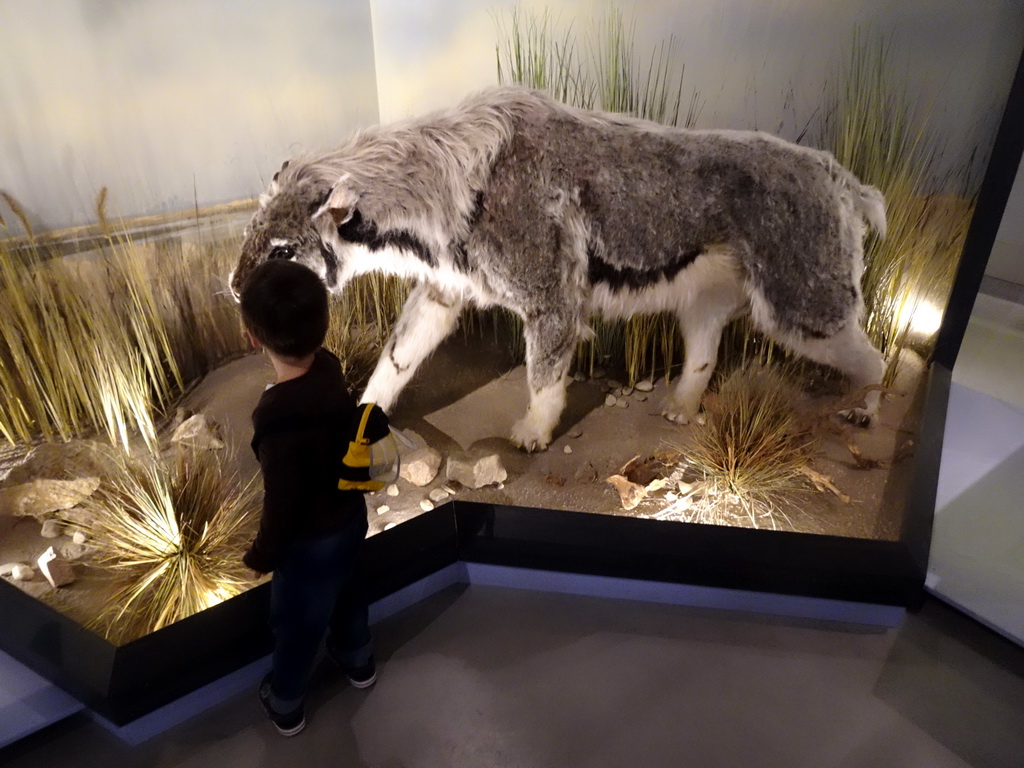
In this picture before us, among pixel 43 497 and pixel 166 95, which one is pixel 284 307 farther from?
pixel 43 497

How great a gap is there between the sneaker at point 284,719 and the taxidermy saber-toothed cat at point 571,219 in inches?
50.9

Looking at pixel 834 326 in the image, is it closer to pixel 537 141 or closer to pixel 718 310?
pixel 718 310

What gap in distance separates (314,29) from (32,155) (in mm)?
950

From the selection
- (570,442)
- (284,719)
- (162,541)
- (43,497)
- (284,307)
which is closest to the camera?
(284,307)

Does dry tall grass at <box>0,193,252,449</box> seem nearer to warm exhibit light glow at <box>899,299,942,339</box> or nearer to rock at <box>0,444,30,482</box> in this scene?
rock at <box>0,444,30,482</box>

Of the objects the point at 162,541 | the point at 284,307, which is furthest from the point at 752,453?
the point at 162,541

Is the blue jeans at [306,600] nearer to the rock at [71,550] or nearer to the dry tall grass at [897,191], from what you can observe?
the rock at [71,550]

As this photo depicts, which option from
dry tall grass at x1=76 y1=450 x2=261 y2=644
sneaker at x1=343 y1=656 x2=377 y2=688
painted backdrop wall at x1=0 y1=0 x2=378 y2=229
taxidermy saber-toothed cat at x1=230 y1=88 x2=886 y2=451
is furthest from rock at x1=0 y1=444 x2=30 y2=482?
sneaker at x1=343 y1=656 x2=377 y2=688

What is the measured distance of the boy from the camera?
1.41 m

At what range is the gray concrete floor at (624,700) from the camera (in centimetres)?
183

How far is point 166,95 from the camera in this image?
2.00 metres

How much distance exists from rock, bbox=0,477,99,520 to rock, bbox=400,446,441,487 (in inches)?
41.5

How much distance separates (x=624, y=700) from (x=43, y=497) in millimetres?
2036

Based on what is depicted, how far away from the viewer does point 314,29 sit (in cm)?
212
